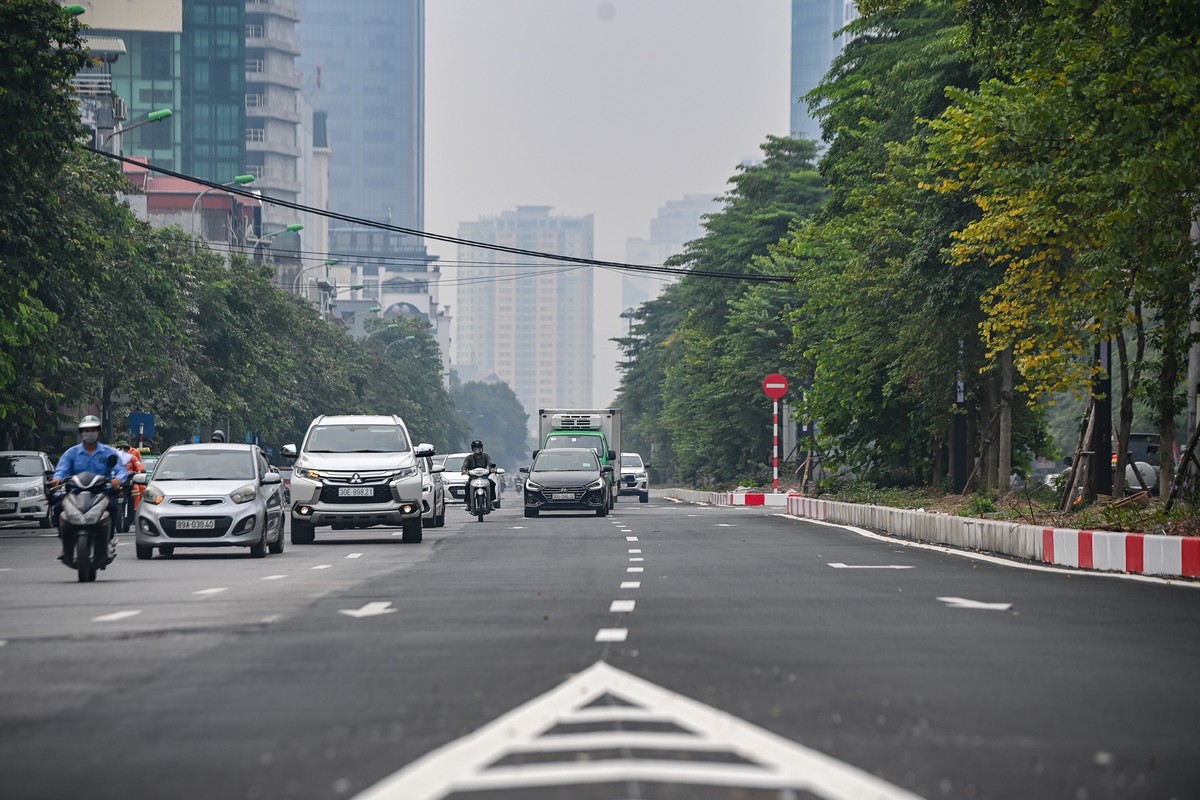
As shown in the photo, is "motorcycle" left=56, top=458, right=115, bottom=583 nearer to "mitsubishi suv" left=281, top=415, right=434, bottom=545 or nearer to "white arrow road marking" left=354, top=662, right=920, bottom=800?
"mitsubishi suv" left=281, top=415, right=434, bottom=545

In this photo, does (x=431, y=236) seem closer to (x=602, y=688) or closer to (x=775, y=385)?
(x=775, y=385)

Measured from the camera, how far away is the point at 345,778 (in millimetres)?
6891

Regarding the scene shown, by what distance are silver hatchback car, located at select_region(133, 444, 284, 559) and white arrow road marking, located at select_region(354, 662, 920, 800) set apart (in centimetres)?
1595

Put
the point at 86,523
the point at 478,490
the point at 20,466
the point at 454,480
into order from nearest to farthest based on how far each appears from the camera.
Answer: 1. the point at 86,523
2. the point at 20,466
3. the point at 478,490
4. the point at 454,480

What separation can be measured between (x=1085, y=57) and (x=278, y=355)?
2141 inches

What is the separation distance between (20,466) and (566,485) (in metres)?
11.4

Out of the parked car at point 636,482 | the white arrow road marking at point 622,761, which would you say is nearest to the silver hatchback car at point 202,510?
the white arrow road marking at point 622,761

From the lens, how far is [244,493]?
24641 millimetres

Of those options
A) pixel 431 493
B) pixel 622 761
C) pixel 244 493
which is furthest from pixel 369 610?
pixel 431 493

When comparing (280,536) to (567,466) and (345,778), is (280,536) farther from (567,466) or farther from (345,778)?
(345,778)

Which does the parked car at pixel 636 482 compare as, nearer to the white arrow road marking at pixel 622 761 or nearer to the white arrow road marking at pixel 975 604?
the white arrow road marking at pixel 975 604

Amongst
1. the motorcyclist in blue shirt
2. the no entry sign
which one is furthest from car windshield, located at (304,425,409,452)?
the no entry sign

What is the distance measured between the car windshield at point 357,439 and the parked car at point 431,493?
0.50 metres

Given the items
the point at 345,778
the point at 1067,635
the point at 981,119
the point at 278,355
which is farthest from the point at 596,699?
the point at 278,355
